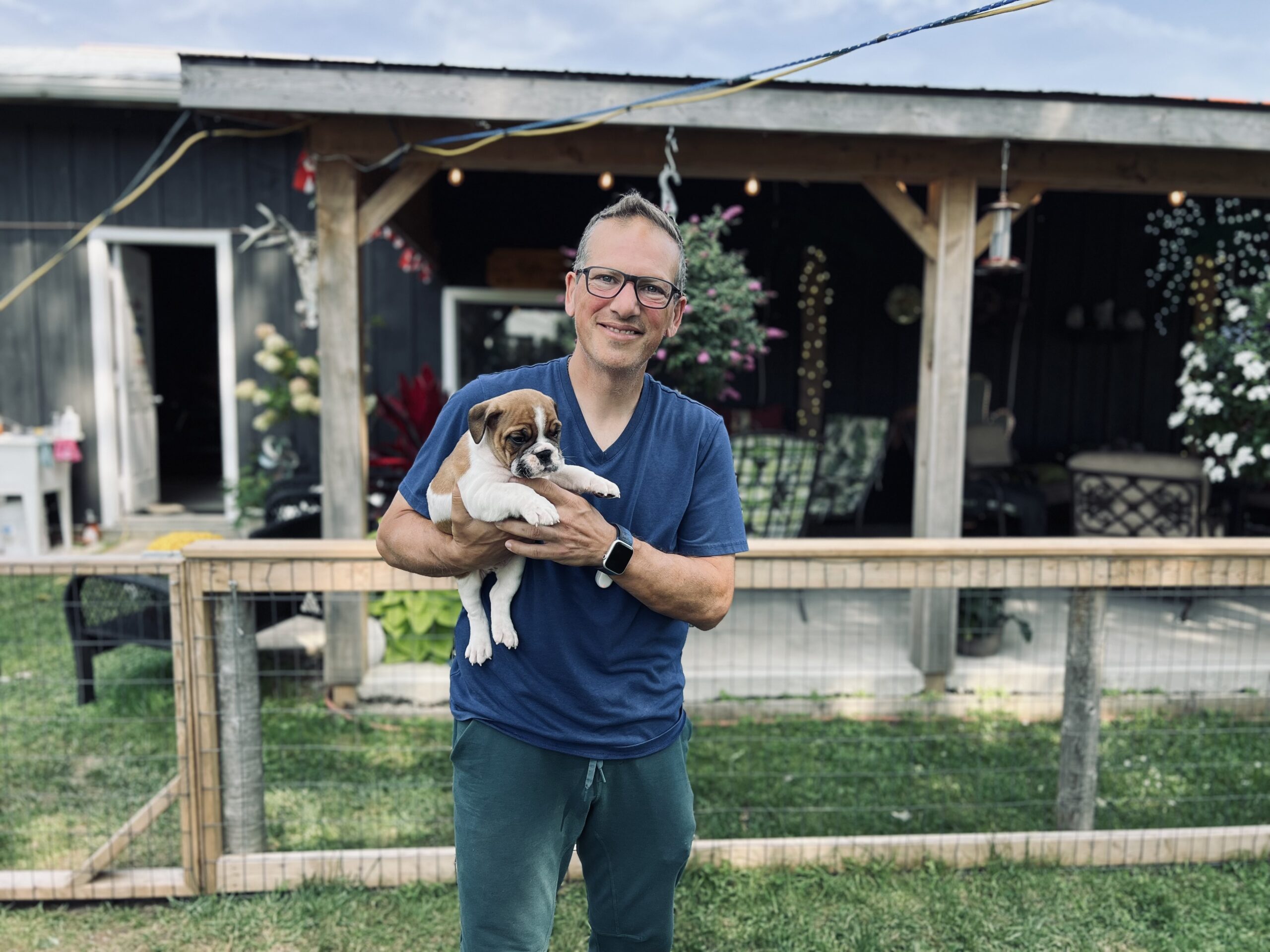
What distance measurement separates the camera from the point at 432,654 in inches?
156

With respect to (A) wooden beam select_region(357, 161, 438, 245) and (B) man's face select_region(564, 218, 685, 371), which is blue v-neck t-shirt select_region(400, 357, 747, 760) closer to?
(B) man's face select_region(564, 218, 685, 371)

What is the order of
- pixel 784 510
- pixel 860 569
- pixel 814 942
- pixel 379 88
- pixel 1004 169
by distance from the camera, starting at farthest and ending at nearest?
pixel 784 510 → pixel 1004 169 → pixel 379 88 → pixel 860 569 → pixel 814 942

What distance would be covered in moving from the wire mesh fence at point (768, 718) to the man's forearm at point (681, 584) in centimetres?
27

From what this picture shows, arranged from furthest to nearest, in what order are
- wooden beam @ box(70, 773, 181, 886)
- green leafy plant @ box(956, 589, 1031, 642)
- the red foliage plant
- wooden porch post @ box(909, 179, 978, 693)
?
the red foliage plant < green leafy plant @ box(956, 589, 1031, 642) < wooden porch post @ box(909, 179, 978, 693) < wooden beam @ box(70, 773, 181, 886)

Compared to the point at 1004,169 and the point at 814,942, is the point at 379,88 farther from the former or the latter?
the point at 814,942

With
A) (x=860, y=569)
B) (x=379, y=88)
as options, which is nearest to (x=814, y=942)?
(x=860, y=569)

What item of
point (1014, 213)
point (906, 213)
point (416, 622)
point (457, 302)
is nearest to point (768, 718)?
point (416, 622)

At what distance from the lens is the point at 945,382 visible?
12.4 ft

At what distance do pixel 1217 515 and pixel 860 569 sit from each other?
3.66 meters

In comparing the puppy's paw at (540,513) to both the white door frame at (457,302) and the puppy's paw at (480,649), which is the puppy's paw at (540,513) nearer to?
the puppy's paw at (480,649)

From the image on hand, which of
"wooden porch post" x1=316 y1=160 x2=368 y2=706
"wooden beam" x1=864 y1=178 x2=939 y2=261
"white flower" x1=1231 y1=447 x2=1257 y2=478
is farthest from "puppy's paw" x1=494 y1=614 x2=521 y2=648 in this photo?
"white flower" x1=1231 y1=447 x2=1257 y2=478

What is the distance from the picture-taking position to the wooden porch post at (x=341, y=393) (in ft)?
11.7

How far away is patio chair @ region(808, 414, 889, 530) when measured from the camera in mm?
5359

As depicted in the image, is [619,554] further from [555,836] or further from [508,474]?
[555,836]
